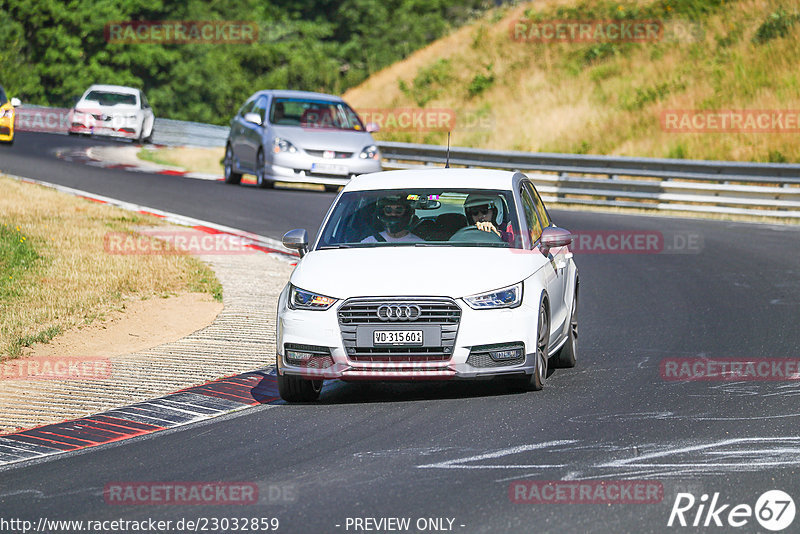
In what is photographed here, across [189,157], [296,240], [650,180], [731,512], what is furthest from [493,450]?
[189,157]

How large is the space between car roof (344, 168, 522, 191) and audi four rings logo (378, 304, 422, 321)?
→ 166cm

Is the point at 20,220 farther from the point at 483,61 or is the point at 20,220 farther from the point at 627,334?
the point at 483,61

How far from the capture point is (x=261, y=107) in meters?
26.7

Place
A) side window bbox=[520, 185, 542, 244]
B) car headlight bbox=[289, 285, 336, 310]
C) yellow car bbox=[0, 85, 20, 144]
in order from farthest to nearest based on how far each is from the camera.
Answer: yellow car bbox=[0, 85, 20, 144] < side window bbox=[520, 185, 542, 244] < car headlight bbox=[289, 285, 336, 310]

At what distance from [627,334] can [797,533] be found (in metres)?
6.54

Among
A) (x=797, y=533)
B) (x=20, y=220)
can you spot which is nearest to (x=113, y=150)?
(x=20, y=220)

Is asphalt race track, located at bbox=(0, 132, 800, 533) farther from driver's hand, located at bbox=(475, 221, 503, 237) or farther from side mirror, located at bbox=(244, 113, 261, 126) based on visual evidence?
side mirror, located at bbox=(244, 113, 261, 126)

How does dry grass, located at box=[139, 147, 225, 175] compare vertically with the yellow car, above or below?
below

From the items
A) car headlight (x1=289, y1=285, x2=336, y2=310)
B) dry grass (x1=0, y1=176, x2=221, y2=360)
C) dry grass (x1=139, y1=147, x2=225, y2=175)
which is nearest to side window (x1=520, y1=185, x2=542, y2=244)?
car headlight (x1=289, y1=285, x2=336, y2=310)

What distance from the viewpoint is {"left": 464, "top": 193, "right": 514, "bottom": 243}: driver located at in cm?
1027

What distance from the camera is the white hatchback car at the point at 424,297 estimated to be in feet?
29.9

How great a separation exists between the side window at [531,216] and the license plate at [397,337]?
1555 mm

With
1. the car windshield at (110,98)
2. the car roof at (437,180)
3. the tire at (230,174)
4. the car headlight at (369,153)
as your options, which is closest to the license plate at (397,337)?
the car roof at (437,180)

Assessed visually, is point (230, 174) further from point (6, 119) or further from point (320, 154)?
point (6, 119)
